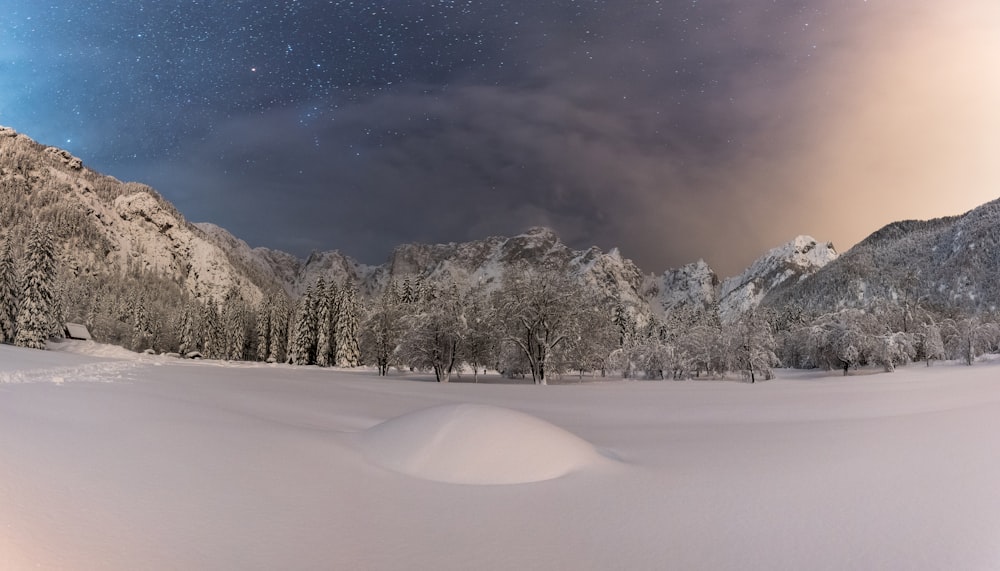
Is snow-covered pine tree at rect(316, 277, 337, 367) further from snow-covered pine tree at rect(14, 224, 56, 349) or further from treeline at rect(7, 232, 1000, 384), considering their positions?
snow-covered pine tree at rect(14, 224, 56, 349)

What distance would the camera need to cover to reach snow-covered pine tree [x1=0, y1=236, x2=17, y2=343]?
60.3m

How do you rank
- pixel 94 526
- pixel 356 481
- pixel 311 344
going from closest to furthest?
pixel 94 526
pixel 356 481
pixel 311 344

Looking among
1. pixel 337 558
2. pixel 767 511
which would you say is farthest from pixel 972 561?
pixel 337 558

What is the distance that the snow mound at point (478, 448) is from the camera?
9.84 m

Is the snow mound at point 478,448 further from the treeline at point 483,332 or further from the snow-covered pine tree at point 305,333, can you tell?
the snow-covered pine tree at point 305,333

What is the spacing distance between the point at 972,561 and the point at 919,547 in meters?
0.51

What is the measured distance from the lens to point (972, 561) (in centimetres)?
621

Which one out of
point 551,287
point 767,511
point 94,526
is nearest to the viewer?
point 94,526

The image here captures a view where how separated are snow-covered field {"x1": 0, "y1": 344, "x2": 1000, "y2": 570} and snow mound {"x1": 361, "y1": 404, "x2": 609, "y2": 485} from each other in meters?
0.04

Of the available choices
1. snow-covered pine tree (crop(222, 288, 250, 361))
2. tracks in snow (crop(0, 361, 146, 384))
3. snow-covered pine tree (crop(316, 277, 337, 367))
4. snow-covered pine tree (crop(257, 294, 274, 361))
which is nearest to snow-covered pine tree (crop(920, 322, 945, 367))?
snow-covered pine tree (crop(316, 277, 337, 367))

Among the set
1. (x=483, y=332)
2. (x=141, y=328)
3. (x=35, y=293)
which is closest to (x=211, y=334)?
(x=141, y=328)

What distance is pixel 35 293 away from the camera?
2352 inches

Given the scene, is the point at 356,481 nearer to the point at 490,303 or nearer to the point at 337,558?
the point at 337,558

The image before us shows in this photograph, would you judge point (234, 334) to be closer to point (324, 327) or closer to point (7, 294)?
point (324, 327)
